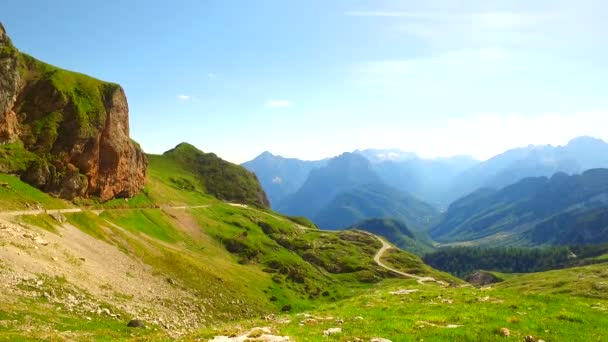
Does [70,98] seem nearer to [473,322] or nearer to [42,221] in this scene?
[42,221]

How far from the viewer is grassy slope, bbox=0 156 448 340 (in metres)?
38.7

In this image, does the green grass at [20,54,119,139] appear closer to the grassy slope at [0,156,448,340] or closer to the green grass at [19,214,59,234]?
the grassy slope at [0,156,448,340]

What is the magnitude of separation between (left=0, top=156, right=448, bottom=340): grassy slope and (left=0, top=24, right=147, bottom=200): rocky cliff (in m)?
6.24

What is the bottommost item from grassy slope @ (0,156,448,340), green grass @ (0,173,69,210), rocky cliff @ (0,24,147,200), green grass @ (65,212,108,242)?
grassy slope @ (0,156,448,340)

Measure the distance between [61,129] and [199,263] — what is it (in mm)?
47195

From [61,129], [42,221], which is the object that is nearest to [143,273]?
[42,221]

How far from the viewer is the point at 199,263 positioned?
326 feet

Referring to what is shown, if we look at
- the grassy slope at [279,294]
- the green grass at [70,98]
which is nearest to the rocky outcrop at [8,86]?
the green grass at [70,98]

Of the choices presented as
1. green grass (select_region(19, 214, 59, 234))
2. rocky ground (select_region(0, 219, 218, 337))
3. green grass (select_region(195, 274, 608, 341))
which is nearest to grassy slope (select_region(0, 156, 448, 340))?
green grass (select_region(19, 214, 59, 234))

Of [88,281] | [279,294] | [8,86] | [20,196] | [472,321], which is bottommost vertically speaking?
[279,294]

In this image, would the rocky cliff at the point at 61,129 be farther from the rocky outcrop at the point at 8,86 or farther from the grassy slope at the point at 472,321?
the grassy slope at the point at 472,321

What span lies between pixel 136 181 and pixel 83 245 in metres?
67.8

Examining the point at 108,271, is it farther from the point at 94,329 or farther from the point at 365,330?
the point at 365,330

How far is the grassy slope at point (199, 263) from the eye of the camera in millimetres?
38656
